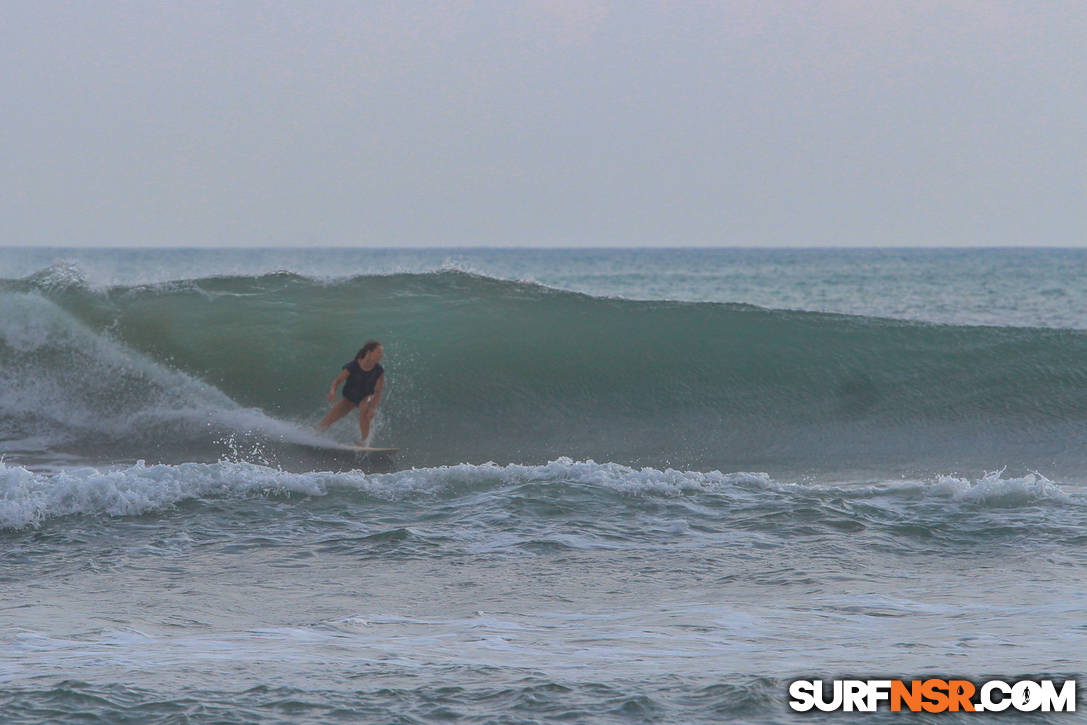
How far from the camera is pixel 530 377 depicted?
1398 cm

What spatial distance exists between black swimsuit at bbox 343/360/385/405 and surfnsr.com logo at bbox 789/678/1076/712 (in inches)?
297

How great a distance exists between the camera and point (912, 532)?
7.65 meters

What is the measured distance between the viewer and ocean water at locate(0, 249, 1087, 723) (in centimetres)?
459

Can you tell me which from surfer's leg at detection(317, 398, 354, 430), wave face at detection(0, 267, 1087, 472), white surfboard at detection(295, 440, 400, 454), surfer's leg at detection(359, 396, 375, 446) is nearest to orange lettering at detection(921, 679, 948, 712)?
wave face at detection(0, 267, 1087, 472)

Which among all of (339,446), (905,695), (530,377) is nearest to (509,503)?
(339,446)

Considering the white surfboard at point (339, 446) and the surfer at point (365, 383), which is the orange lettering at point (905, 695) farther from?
the surfer at point (365, 383)

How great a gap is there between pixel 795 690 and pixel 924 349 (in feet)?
37.7

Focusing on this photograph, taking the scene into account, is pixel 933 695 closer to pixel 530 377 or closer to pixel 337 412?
pixel 337 412

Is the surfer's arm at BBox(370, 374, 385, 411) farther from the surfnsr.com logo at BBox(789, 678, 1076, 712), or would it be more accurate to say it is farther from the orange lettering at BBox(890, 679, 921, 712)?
the orange lettering at BBox(890, 679, 921, 712)

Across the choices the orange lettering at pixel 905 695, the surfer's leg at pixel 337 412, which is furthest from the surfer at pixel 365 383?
the orange lettering at pixel 905 695

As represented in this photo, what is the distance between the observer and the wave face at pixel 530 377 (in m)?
12.0

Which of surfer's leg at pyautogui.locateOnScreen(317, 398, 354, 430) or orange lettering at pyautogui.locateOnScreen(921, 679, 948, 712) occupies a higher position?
surfer's leg at pyautogui.locateOnScreen(317, 398, 354, 430)

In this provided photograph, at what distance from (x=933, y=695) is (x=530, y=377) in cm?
997

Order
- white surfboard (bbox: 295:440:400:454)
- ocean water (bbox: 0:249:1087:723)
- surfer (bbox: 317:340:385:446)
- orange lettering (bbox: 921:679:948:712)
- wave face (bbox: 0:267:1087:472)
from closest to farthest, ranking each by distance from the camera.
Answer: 1. orange lettering (bbox: 921:679:948:712)
2. ocean water (bbox: 0:249:1087:723)
3. white surfboard (bbox: 295:440:400:454)
4. surfer (bbox: 317:340:385:446)
5. wave face (bbox: 0:267:1087:472)
